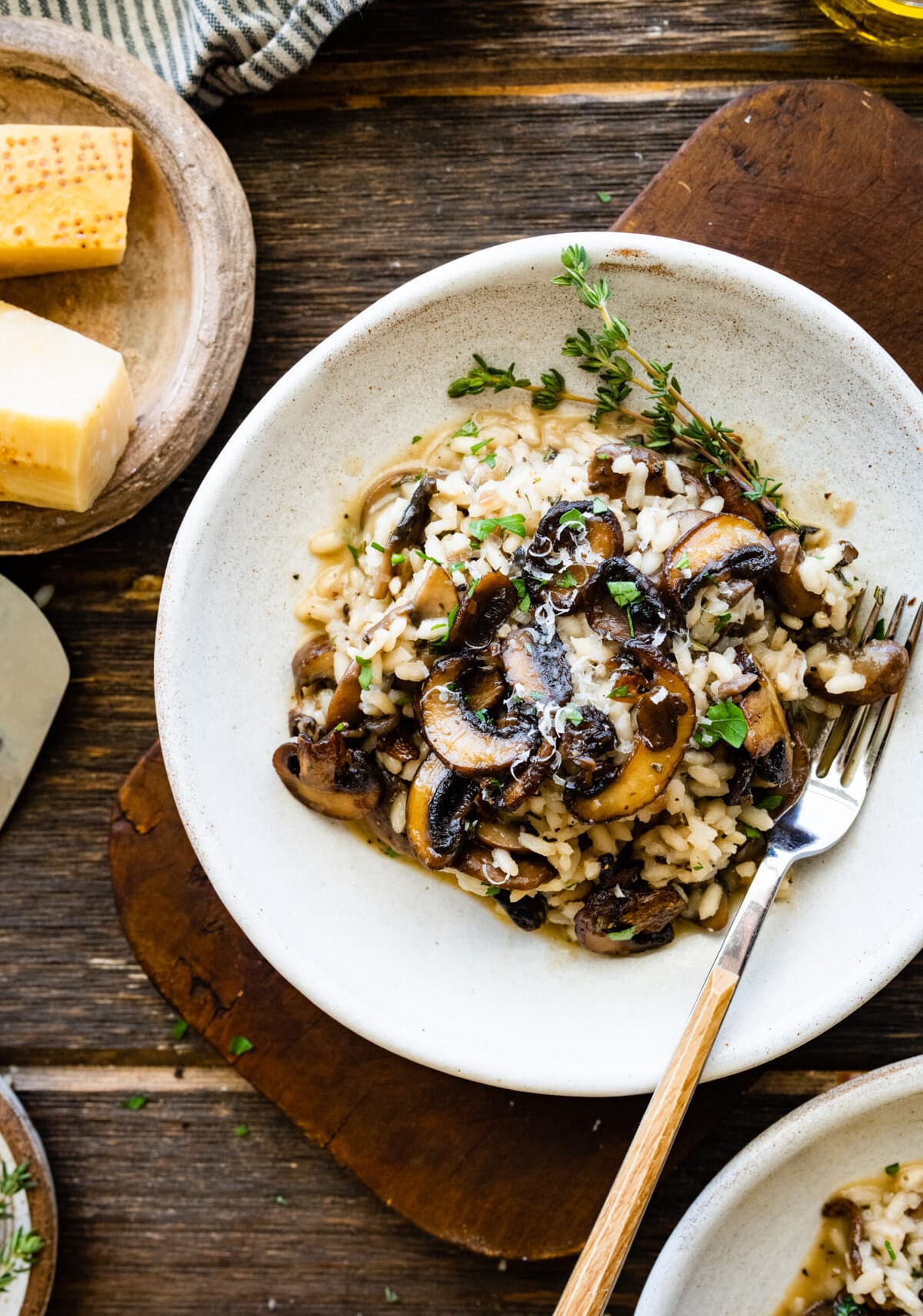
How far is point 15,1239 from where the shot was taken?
299cm

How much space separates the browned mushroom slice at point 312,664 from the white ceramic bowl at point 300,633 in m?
0.06

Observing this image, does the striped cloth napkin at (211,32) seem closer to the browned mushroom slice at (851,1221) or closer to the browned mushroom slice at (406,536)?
the browned mushroom slice at (406,536)

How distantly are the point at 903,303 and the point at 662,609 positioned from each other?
1.22 metres

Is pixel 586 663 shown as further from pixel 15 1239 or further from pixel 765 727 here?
pixel 15 1239

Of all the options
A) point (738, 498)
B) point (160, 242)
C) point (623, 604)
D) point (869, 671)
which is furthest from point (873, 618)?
point (160, 242)

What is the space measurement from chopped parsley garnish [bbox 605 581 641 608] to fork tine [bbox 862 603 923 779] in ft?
2.39

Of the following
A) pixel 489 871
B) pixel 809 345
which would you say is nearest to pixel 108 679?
pixel 489 871

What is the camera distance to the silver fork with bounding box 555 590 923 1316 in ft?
7.55

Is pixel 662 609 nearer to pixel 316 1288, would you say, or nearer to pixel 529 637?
pixel 529 637

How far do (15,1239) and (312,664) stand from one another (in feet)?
6.30

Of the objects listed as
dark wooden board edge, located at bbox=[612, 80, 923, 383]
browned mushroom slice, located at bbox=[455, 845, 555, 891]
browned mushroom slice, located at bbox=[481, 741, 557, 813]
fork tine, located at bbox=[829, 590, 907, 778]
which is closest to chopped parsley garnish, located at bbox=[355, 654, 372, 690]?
browned mushroom slice, located at bbox=[481, 741, 557, 813]

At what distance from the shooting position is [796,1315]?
2.79 meters

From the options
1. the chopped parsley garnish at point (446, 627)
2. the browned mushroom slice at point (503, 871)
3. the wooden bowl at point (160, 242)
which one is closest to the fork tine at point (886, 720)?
the browned mushroom slice at point (503, 871)

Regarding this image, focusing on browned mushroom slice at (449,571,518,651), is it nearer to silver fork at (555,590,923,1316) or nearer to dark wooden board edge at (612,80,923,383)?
silver fork at (555,590,923,1316)
